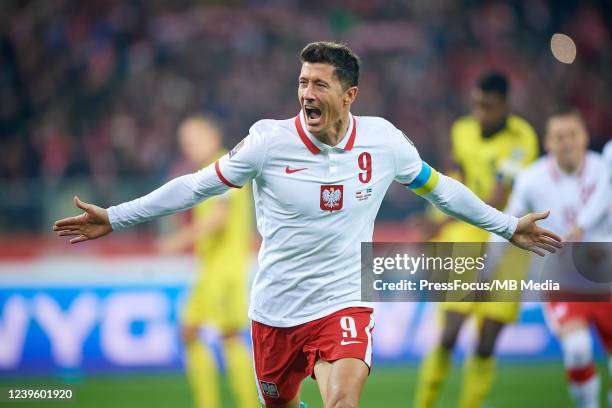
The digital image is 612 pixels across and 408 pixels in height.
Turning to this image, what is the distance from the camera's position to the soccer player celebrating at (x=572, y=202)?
671cm

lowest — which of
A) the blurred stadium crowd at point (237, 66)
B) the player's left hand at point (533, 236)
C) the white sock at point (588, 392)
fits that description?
the white sock at point (588, 392)

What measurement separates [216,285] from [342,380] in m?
3.84

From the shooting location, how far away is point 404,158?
4.96 m

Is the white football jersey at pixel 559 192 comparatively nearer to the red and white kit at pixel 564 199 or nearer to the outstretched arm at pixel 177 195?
the red and white kit at pixel 564 199

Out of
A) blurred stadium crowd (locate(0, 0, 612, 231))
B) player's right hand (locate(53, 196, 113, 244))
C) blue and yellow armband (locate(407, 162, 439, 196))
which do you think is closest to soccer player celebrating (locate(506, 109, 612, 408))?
blue and yellow armband (locate(407, 162, 439, 196))

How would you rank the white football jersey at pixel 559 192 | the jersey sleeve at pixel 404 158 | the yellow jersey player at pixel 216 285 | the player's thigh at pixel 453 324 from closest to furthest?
1. the jersey sleeve at pixel 404 158
2. the white football jersey at pixel 559 192
3. the player's thigh at pixel 453 324
4. the yellow jersey player at pixel 216 285

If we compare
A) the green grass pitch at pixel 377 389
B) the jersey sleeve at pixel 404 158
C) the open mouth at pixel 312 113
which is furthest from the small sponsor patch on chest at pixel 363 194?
the green grass pitch at pixel 377 389

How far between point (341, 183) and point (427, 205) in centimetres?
651

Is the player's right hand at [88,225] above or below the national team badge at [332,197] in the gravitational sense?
below

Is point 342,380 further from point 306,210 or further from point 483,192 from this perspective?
point 483,192

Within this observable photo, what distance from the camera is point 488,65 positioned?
53.4 ft

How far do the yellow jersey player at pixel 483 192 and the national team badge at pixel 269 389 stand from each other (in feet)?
7.85

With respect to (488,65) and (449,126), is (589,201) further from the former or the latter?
(488,65)

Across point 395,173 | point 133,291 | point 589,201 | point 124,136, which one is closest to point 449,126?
point 124,136
